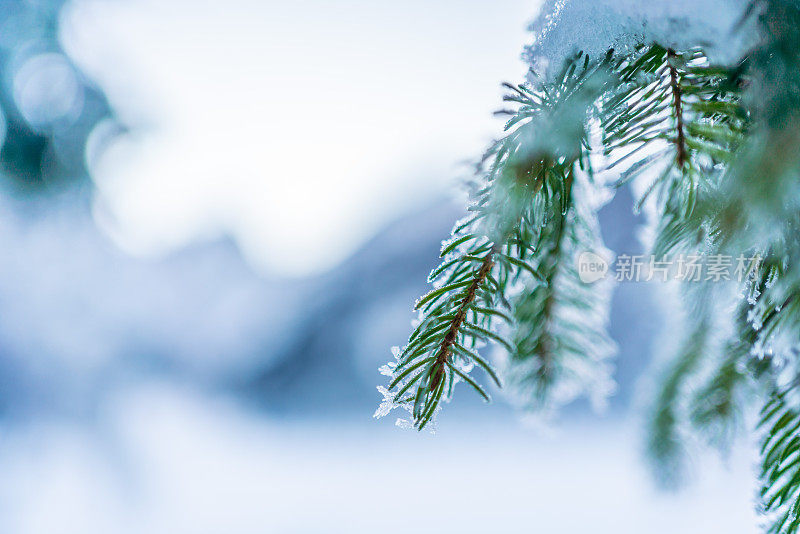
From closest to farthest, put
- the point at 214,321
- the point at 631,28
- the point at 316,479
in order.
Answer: the point at 631,28 → the point at 316,479 → the point at 214,321

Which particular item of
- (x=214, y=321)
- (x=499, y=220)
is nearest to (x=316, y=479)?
(x=214, y=321)

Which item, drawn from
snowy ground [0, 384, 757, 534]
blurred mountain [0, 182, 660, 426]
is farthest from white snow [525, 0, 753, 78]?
blurred mountain [0, 182, 660, 426]

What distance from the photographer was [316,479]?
5.95ft

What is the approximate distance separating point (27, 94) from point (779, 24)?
168cm

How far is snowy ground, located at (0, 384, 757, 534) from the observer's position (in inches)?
58.4

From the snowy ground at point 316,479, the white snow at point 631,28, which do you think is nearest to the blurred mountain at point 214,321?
the snowy ground at point 316,479

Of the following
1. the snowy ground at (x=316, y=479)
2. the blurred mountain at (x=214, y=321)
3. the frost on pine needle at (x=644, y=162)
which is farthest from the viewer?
the blurred mountain at (x=214, y=321)

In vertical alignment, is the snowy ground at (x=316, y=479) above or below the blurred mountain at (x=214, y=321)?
below

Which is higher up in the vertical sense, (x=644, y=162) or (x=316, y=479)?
(x=316, y=479)

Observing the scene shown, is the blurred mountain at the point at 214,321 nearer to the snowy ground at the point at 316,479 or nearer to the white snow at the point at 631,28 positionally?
the snowy ground at the point at 316,479

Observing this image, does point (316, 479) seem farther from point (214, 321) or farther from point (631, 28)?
point (631, 28)

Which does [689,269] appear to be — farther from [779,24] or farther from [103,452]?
[103,452]

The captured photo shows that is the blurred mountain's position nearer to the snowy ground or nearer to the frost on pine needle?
the snowy ground

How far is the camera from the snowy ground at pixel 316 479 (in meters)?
1.48
